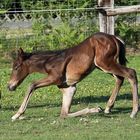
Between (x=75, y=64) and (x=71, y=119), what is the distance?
38.2 inches

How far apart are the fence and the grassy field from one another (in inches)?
163

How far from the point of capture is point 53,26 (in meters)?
20.6

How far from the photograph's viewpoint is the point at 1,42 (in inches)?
772

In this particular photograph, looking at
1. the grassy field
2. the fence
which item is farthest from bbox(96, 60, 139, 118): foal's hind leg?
the fence

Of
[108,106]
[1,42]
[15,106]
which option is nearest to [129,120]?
[108,106]

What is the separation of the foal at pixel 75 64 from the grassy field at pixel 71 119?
518 mm

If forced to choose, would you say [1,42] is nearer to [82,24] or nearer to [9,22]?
[9,22]

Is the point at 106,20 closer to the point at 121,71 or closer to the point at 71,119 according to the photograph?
the point at 121,71

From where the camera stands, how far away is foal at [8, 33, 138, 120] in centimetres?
1120

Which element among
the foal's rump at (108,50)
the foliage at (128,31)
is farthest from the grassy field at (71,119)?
the foliage at (128,31)

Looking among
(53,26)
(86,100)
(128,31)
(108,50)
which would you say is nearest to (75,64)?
(108,50)

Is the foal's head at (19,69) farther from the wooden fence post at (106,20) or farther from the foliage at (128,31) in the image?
the foliage at (128,31)

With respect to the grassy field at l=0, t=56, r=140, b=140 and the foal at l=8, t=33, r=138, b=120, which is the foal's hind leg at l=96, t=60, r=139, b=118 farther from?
the grassy field at l=0, t=56, r=140, b=140

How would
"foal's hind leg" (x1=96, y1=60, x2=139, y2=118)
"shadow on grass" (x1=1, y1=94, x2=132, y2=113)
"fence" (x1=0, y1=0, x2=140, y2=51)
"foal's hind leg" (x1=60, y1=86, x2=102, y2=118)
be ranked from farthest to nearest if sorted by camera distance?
"fence" (x1=0, y1=0, x2=140, y2=51)
"shadow on grass" (x1=1, y1=94, x2=132, y2=113)
"foal's hind leg" (x1=96, y1=60, x2=139, y2=118)
"foal's hind leg" (x1=60, y1=86, x2=102, y2=118)
